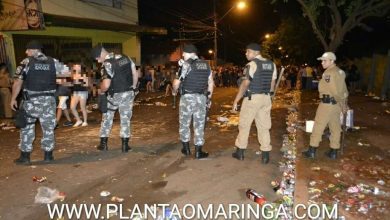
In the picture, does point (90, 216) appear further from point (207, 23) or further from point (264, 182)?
point (207, 23)

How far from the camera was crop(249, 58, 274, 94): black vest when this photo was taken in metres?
5.94

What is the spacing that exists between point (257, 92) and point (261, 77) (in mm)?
245

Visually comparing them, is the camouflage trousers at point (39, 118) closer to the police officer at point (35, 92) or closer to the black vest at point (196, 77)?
the police officer at point (35, 92)

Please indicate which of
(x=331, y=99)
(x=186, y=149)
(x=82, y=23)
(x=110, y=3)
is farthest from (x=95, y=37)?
(x=331, y=99)

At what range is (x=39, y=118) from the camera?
6188 mm

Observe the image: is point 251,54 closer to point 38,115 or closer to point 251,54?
point 251,54

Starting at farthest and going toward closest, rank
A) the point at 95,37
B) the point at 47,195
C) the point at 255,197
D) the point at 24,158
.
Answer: the point at 95,37 < the point at 24,158 < the point at 47,195 < the point at 255,197

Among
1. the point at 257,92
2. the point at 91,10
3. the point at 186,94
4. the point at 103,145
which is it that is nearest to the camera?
the point at 257,92

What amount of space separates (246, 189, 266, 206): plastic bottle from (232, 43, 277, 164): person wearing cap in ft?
4.77

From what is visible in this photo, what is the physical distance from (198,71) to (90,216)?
2.95 metres

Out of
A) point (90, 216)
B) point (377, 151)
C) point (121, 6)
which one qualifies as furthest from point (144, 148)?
point (121, 6)

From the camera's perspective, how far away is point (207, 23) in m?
39.4

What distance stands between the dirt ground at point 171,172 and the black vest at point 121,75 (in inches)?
47.2

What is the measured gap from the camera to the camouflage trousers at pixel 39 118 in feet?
20.0
